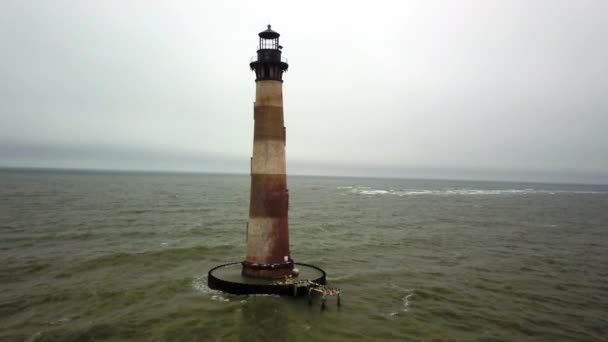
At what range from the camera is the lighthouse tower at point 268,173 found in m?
18.5

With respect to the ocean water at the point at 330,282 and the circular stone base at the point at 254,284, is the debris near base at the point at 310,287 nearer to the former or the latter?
the circular stone base at the point at 254,284

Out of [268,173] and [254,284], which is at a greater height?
[268,173]

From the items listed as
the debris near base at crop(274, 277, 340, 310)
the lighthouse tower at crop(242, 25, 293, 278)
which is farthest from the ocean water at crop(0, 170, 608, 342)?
the lighthouse tower at crop(242, 25, 293, 278)

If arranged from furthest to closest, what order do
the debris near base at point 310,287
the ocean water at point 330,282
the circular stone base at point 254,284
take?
the debris near base at point 310,287, the circular stone base at point 254,284, the ocean water at point 330,282

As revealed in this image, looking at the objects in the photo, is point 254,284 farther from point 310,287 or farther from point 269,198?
point 269,198

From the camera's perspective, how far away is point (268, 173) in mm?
18688

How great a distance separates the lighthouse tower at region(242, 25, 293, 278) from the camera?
18.5 metres

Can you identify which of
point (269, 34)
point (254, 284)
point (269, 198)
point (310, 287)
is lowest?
point (310, 287)

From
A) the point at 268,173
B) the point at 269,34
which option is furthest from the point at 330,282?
the point at 269,34

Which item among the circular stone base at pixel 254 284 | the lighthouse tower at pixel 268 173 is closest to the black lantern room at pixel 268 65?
the lighthouse tower at pixel 268 173

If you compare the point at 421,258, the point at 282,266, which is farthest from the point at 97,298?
the point at 421,258

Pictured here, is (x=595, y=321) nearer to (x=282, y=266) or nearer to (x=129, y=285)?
(x=282, y=266)

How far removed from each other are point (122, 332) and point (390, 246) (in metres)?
24.9

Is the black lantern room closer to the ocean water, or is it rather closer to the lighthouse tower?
the lighthouse tower
